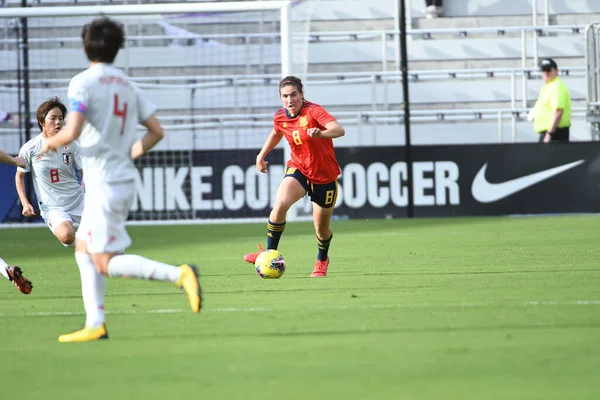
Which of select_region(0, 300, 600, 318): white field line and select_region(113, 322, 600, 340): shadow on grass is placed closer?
select_region(113, 322, 600, 340): shadow on grass

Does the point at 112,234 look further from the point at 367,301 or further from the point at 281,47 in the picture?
the point at 281,47

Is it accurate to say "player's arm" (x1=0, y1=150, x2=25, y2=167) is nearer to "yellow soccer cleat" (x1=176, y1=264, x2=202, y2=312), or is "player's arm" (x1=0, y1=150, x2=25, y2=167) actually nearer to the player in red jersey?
the player in red jersey

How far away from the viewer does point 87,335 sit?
19.6 feet

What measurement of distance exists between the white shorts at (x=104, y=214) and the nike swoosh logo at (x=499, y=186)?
12542 mm

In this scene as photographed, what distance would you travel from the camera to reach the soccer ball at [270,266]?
30.4ft

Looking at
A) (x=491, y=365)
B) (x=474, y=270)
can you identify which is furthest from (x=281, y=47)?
(x=491, y=365)

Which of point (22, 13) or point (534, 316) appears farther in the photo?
point (22, 13)

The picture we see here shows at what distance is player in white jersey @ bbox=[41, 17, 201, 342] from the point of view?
6.01 metres

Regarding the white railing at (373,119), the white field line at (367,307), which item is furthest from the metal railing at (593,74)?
the white field line at (367,307)

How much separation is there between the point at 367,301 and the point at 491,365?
2.58 meters

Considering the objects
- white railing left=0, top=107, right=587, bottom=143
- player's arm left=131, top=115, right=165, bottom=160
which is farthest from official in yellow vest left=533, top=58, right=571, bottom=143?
player's arm left=131, top=115, right=165, bottom=160

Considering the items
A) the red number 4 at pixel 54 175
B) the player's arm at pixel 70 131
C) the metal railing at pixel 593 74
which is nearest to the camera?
the player's arm at pixel 70 131

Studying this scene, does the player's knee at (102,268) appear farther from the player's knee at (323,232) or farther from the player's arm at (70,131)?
the player's knee at (323,232)

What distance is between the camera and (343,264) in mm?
10805
